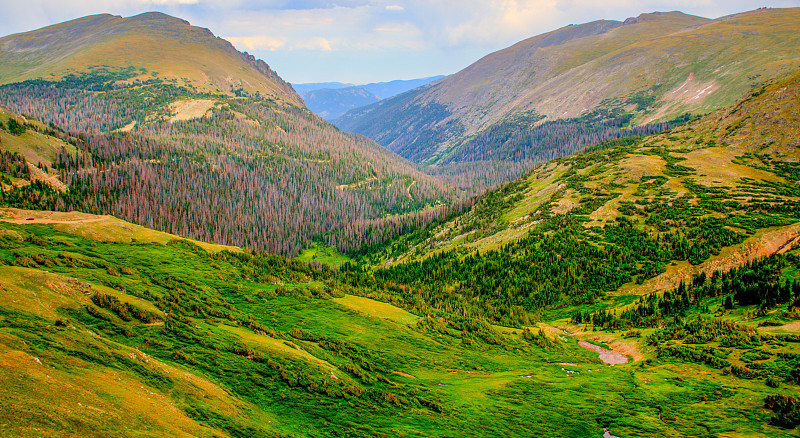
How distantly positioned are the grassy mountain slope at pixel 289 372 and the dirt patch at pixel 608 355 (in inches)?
64.8

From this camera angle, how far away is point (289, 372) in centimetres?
3850

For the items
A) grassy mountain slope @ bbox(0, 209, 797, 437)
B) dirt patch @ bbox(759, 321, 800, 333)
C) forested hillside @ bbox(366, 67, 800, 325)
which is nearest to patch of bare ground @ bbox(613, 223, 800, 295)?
forested hillside @ bbox(366, 67, 800, 325)

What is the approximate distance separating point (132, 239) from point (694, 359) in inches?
4016

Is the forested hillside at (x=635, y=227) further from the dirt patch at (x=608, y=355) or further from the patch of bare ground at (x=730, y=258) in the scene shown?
the dirt patch at (x=608, y=355)

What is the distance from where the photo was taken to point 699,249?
98.4 m

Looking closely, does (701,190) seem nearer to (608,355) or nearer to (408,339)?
(608,355)

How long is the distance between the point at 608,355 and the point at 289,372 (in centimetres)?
4662

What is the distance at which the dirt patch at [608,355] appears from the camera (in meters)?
54.6

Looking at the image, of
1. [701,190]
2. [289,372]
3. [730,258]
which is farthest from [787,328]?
[701,190]

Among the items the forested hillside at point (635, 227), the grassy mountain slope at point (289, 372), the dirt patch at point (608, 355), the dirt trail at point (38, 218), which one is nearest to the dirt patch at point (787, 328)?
the grassy mountain slope at point (289, 372)

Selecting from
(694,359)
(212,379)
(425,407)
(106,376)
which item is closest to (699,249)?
(694,359)

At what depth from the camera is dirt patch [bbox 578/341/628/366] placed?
54612mm

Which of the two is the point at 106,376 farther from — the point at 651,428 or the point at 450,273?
the point at 450,273

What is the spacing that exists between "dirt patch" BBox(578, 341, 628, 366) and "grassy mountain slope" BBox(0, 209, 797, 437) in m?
1.65
